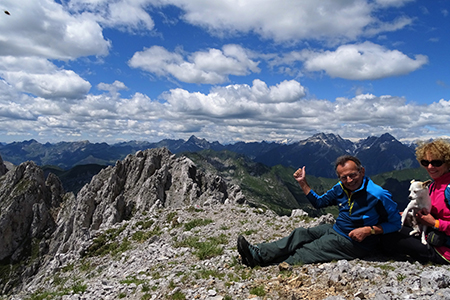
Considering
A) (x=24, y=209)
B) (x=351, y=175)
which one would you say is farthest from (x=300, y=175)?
(x=24, y=209)

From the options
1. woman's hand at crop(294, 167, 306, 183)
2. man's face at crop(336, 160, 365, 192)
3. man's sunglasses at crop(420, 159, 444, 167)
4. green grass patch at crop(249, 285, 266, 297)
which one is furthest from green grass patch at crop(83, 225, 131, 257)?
man's sunglasses at crop(420, 159, 444, 167)

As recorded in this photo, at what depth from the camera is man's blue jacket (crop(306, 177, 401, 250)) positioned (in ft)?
32.2

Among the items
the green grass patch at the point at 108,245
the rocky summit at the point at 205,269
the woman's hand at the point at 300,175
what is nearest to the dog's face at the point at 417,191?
the rocky summit at the point at 205,269

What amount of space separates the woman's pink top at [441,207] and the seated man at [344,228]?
3.92 feet

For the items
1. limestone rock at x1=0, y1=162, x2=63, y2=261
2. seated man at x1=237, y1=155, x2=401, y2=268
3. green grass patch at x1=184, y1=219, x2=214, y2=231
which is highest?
seated man at x1=237, y1=155, x2=401, y2=268

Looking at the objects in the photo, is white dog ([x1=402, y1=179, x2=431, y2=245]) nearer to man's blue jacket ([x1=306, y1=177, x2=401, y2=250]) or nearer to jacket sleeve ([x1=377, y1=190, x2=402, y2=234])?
jacket sleeve ([x1=377, y1=190, x2=402, y2=234])

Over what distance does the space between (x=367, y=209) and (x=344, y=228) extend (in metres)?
1.41

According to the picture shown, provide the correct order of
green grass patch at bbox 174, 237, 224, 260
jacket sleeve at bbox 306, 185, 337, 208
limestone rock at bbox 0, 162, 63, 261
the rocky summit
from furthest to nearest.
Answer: limestone rock at bbox 0, 162, 63, 261 → green grass patch at bbox 174, 237, 224, 260 → jacket sleeve at bbox 306, 185, 337, 208 → the rocky summit

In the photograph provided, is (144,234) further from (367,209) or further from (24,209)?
(24,209)

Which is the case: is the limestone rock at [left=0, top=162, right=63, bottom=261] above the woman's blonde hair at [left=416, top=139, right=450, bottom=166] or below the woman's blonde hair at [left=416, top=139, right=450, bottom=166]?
below

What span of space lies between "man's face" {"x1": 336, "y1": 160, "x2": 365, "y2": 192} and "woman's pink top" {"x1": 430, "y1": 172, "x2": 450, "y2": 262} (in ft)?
7.85

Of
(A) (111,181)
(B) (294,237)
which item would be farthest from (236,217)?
(A) (111,181)

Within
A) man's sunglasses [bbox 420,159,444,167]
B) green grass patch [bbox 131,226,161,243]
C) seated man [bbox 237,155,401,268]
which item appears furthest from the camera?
green grass patch [bbox 131,226,161,243]

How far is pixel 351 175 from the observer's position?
9.98 metres
